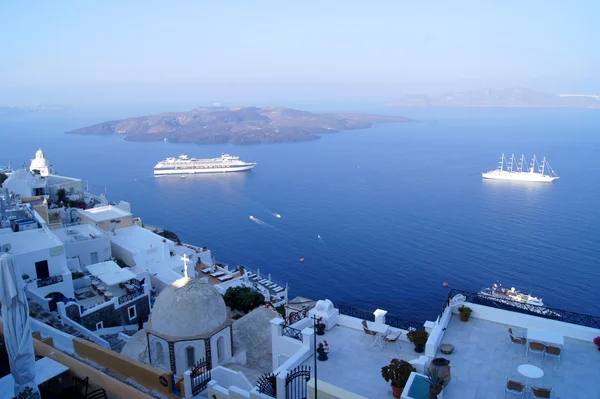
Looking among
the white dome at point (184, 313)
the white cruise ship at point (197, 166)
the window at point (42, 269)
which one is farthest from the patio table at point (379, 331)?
the white cruise ship at point (197, 166)

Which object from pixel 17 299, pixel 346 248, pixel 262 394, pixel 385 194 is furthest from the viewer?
pixel 385 194

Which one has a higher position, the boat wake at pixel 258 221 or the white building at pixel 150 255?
the white building at pixel 150 255

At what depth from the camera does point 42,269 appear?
16062 millimetres

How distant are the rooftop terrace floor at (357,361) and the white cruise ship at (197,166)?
7292 centimetres

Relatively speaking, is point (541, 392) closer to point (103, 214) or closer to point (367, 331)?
point (367, 331)

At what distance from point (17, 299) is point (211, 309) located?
6394mm

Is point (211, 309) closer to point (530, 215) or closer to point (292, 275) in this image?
point (292, 275)

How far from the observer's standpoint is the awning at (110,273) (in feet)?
57.8

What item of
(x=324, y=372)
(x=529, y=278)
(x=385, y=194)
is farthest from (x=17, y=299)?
(x=385, y=194)

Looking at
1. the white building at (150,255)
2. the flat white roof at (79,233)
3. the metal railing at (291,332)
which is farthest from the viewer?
the white building at (150,255)

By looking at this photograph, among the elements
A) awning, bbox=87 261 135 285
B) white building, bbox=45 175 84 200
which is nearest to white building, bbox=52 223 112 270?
awning, bbox=87 261 135 285

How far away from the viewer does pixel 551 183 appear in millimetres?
63938

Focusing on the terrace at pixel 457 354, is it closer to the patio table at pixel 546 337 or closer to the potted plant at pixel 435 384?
the patio table at pixel 546 337

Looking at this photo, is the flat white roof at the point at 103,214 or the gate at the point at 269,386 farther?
the flat white roof at the point at 103,214
